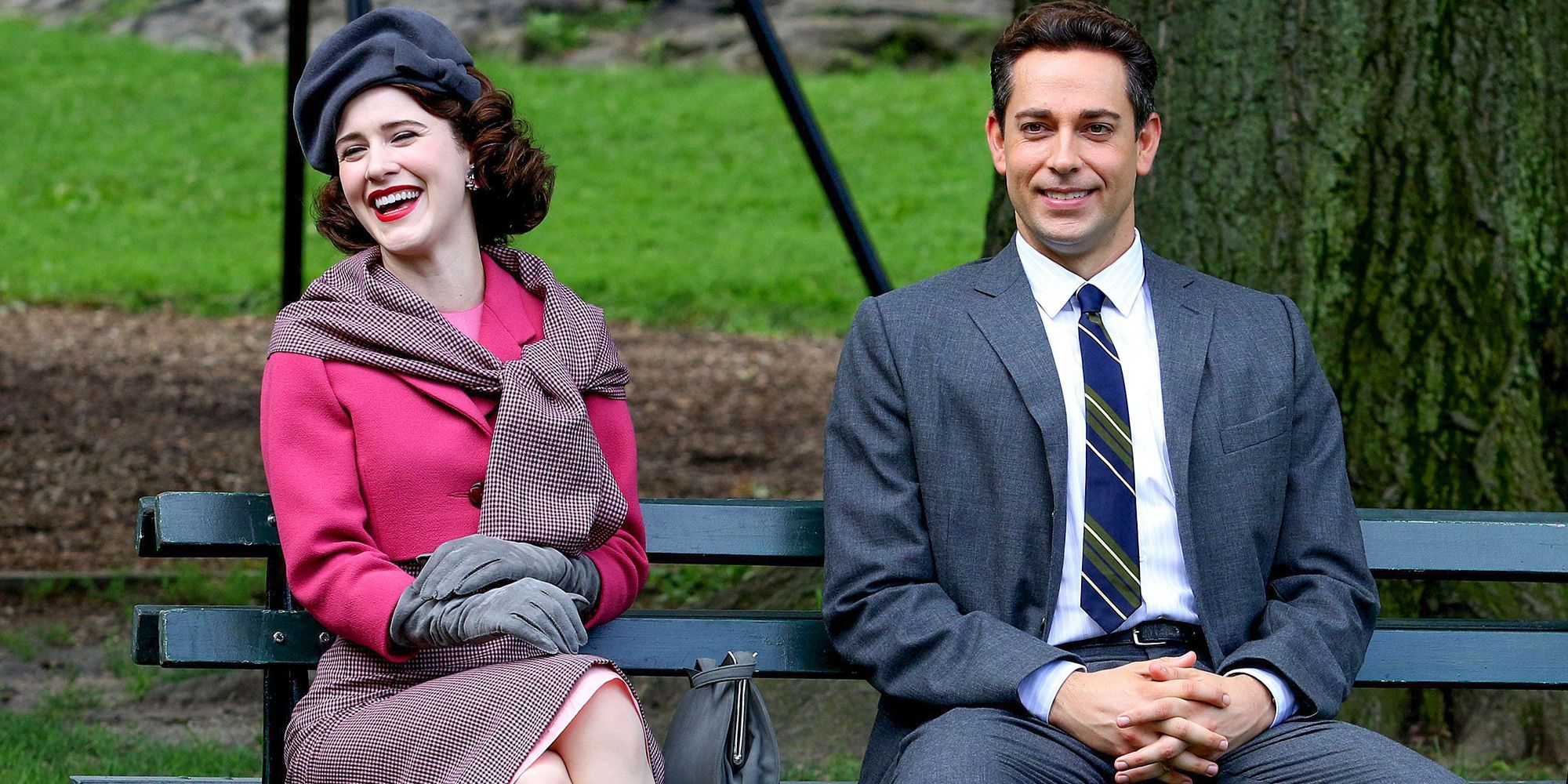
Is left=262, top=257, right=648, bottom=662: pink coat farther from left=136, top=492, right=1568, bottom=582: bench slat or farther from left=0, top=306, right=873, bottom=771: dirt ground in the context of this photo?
left=0, top=306, right=873, bottom=771: dirt ground

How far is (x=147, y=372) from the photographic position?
33.5 ft

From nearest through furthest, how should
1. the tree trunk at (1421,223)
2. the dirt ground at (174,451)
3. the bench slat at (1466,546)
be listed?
the bench slat at (1466,546) → the tree trunk at (1421,223) → the dirt ground at (174,451)

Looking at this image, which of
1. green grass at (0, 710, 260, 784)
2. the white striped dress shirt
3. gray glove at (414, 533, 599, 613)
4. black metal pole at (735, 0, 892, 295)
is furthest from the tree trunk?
green grass at (0, 710, 260, 784)

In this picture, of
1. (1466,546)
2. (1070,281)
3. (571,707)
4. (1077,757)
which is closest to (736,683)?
(571,707)

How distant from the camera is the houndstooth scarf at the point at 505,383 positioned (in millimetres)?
2918

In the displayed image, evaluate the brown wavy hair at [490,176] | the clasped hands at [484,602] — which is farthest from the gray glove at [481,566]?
the brown wavy hair at [490,176]

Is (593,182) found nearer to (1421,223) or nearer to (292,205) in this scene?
(292,205)

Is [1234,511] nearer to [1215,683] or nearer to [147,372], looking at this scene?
[1215,683]

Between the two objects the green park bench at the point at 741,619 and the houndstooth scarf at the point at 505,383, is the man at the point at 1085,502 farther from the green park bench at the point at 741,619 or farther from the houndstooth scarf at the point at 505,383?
the houndstooth scarf at the point at 505,383

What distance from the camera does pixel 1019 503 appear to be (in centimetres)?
304

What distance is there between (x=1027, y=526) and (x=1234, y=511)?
36cm

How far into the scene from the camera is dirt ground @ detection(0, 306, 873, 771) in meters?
5.26

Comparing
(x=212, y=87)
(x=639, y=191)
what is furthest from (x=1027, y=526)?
(x=212, y=87)

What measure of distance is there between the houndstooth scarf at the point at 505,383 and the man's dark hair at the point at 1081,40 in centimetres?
94
